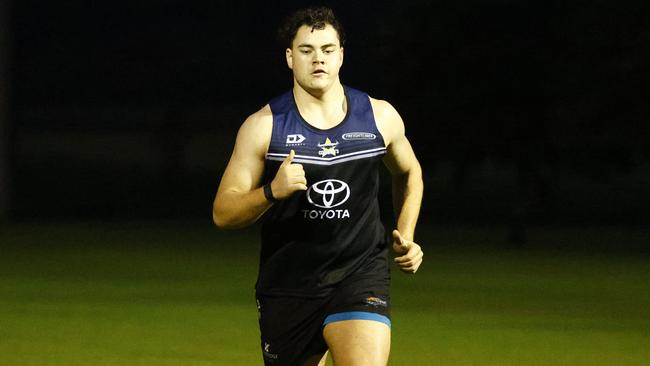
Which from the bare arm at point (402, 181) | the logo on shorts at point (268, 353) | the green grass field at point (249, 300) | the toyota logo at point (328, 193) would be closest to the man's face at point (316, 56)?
the bare arm at point (402, 181)

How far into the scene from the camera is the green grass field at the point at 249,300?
452 inches

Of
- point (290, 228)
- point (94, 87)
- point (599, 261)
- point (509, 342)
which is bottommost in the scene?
point (94, 87)

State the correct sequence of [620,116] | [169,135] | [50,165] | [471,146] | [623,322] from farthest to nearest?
[169,135] < [50,165] < [471,146] < [620,116] < [623,322]

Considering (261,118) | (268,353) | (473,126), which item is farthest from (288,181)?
(473,126)

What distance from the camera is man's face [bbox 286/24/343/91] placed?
20.7ft

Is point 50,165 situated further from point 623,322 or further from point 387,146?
point 387,146

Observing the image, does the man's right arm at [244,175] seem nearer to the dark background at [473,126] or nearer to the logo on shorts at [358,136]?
the logo on shorts at [358,136]

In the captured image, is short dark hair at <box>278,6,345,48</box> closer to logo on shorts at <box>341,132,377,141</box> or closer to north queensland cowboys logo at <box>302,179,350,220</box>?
logo on shorts at <box>341,132,377,141</box>

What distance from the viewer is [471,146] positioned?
2244cm

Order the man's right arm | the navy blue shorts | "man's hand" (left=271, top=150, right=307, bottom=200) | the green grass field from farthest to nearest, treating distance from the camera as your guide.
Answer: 1. the green grass field
2. the navy blue shorts
3. the man's right arm
4. "man's hand" (left=271, top=150, right=307, bottom=200)

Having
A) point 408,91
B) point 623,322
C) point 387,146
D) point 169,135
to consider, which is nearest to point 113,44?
point 169,135

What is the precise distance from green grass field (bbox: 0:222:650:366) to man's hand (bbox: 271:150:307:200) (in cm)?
499

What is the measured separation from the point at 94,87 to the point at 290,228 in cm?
6827

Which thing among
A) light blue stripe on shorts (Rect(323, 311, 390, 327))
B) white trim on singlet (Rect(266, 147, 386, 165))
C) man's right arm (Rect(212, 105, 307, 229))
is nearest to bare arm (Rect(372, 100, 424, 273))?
white trim on singlet (Rect(266, 147, 386, 165))
